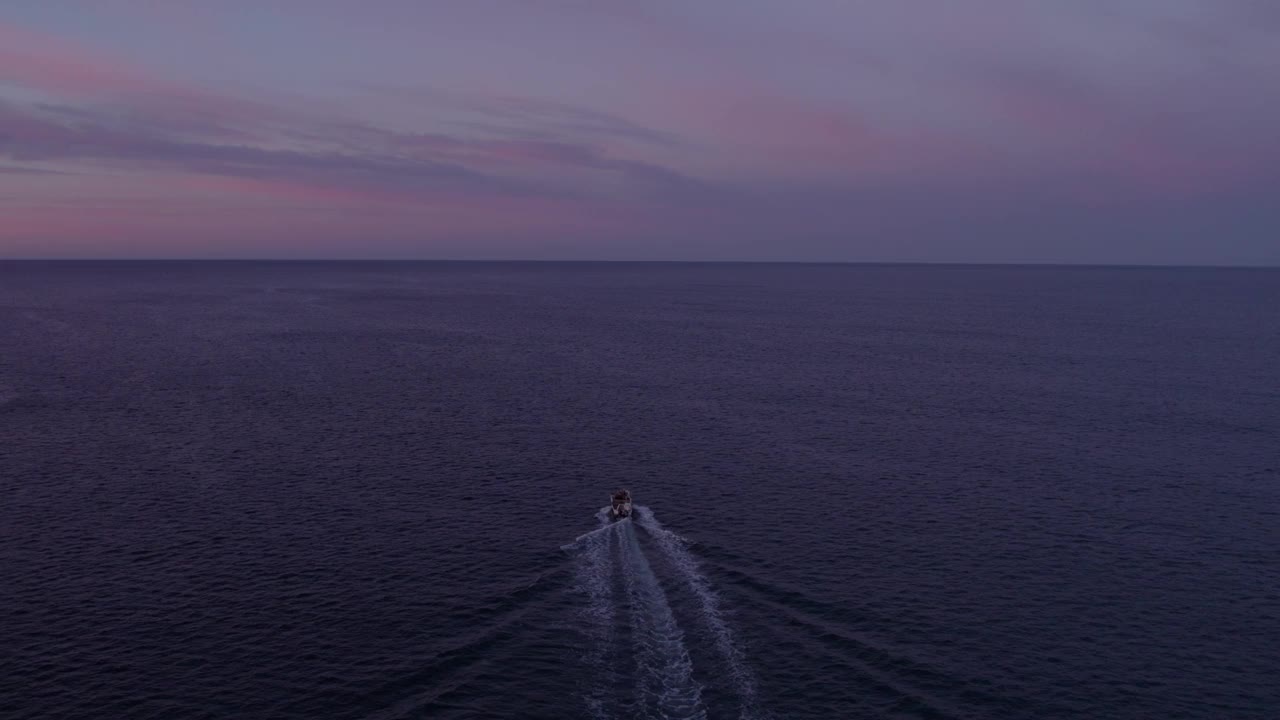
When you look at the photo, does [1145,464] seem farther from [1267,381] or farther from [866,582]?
[1267,381]

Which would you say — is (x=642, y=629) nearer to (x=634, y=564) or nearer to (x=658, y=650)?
(x=658, y=650)

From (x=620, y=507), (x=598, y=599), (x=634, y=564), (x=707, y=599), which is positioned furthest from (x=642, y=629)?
(x=620, y=507)

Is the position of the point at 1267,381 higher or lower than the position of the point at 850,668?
higher

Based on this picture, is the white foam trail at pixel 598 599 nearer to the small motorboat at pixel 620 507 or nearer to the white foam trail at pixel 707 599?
the small motorboat at pixel 620 507

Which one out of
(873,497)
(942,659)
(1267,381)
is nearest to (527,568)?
(942,659)

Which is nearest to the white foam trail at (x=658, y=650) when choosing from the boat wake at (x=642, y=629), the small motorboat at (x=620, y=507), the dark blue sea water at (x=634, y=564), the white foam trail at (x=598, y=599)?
the boat wake at (x=642, y=629)

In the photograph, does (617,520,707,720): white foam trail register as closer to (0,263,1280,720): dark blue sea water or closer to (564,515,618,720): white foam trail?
(0,263,1280,720): dark blue sea water
